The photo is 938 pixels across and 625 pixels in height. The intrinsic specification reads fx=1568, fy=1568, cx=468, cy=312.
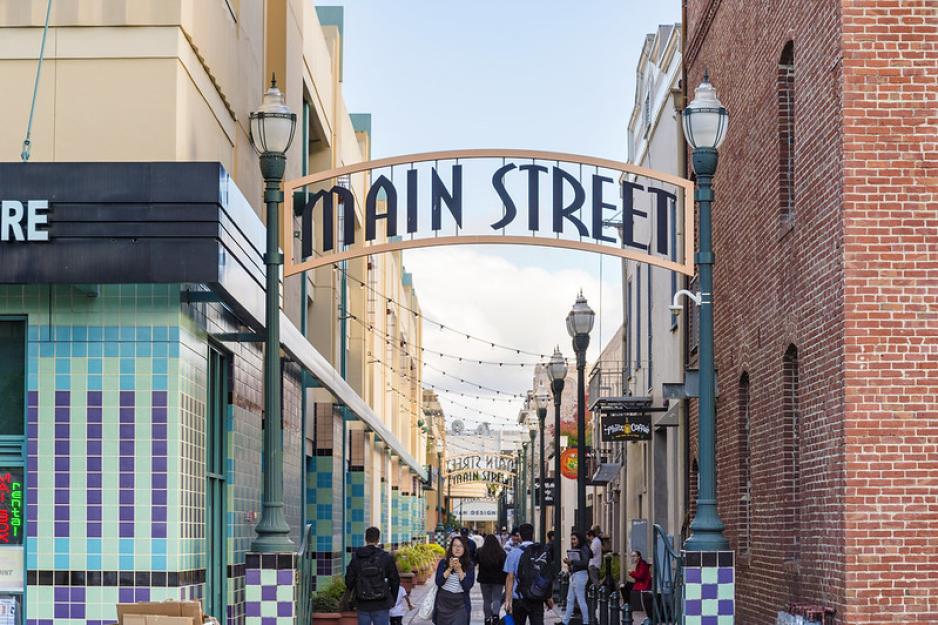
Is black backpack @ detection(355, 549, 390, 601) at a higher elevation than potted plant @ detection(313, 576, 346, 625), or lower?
higher

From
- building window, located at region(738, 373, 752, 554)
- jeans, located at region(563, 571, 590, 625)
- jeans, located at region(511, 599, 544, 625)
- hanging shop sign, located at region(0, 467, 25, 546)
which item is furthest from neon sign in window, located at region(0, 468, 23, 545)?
jeans, located at region(563, 571, 590, 625)

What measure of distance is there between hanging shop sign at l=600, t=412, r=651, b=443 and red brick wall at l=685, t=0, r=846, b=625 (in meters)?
6.42

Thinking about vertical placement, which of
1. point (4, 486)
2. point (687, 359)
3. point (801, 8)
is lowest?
point (4, 486)

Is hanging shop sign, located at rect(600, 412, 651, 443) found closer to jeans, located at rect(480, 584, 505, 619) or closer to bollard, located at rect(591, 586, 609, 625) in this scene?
bollard, located at rect(591, 586, 609, 625)

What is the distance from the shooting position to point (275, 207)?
13906mm

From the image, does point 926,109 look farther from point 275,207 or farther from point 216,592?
point 216,592

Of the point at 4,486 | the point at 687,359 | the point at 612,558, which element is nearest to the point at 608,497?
the point at 612,558

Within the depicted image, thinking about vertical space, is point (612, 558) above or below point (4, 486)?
below

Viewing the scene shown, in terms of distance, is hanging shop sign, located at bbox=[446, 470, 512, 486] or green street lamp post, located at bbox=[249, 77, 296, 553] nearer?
green street lamp post, located at bbox=[249, 77, 296, 553]

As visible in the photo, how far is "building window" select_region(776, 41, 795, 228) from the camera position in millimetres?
17281

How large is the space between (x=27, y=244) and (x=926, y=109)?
7876 mm

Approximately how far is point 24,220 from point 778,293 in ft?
26.7

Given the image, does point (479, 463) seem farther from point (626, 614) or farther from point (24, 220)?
point (24, 220)

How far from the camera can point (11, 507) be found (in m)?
14.0
